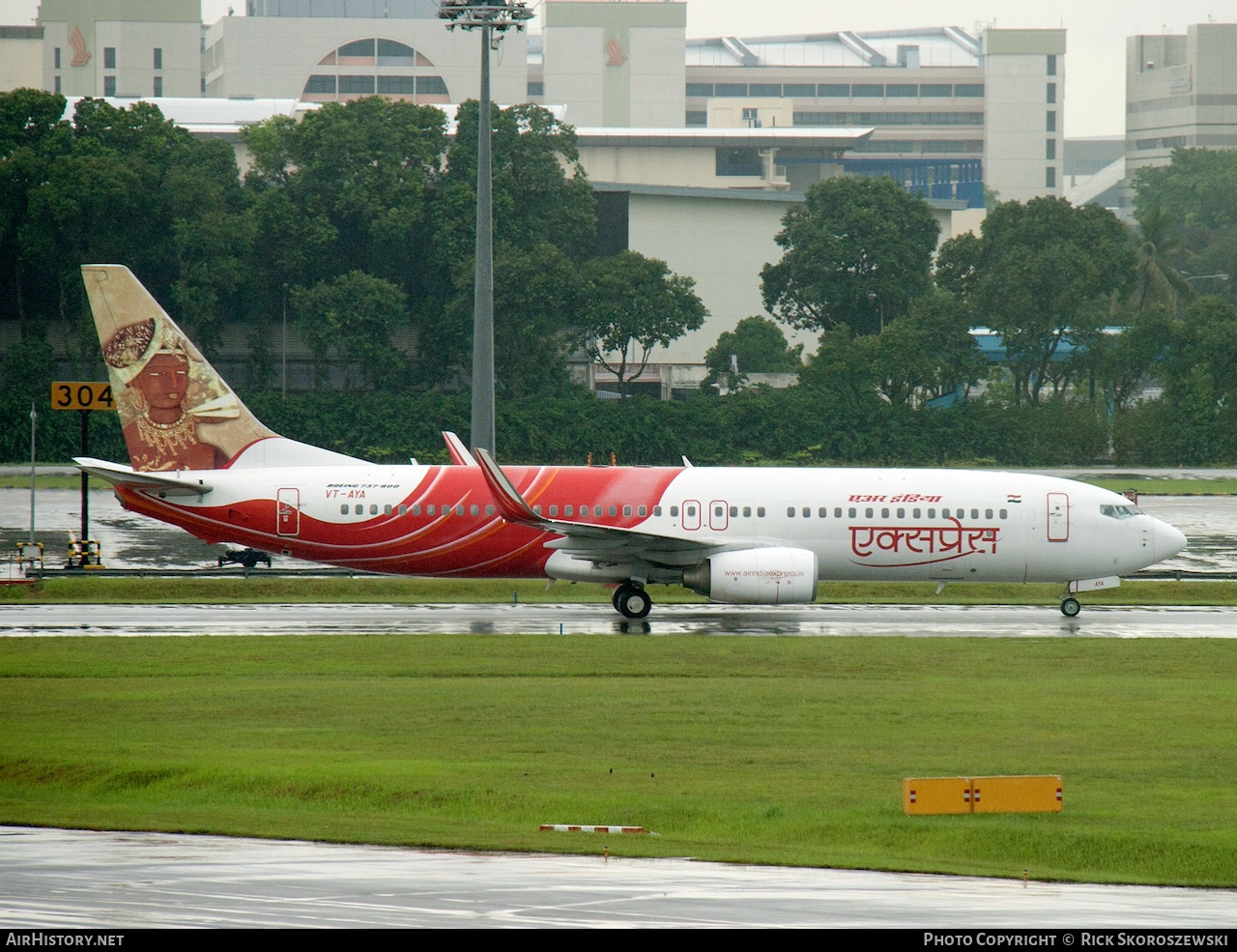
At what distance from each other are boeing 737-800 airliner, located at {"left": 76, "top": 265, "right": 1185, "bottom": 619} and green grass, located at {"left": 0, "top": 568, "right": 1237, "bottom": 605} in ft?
9.79

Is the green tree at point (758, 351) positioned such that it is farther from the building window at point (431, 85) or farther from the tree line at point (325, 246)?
the building window at point (431, 85)

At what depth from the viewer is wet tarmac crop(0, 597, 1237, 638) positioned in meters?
32.6

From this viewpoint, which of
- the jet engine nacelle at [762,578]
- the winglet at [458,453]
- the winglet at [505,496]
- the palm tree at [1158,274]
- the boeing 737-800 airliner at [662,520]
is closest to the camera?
the winglet at [505,496]

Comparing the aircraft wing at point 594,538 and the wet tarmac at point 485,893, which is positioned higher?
the aircraft wing at point 594,538

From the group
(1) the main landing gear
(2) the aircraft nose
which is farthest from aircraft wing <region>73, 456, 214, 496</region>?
(2) the aircraft nose

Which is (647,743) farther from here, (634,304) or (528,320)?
(634,304)

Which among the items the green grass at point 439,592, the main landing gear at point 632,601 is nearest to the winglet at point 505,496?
the main landing gear at point 632,601

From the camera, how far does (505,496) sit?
33000 mm

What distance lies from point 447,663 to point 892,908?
16.5 meters

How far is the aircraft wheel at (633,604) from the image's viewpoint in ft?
113

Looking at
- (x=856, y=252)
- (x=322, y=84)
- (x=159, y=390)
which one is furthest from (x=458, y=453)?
(x=322, y=84)

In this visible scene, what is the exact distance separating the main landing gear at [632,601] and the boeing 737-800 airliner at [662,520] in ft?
0.14

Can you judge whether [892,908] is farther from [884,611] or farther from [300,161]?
[300,161]

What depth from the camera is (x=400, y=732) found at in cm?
2159
